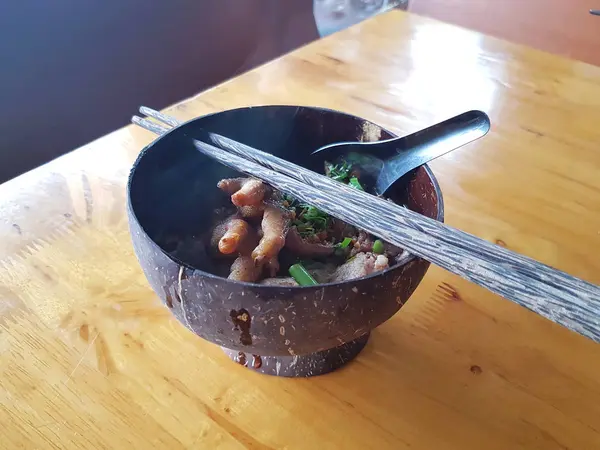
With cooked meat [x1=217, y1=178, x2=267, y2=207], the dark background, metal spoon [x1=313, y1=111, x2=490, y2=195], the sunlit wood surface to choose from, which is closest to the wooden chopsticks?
cooked meat [x1=217, y1=178, x2=267, y2=207]

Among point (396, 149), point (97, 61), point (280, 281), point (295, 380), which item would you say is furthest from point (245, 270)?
point (97, 61)

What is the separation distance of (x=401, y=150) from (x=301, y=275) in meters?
0.22

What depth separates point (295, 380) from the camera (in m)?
Answer: 0.63

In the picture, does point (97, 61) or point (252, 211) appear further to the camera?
point (97, 61)

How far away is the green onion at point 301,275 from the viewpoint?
59 cm

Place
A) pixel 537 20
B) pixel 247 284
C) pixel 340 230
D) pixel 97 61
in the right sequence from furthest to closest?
pixel 537 20
pixel 97 61
pixel 340 230
pixel 247 284

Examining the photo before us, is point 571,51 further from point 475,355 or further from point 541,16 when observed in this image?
point 475,355

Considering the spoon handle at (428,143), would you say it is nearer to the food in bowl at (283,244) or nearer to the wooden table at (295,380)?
the food in bowl at (283,244)

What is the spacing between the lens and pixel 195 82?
2029mm

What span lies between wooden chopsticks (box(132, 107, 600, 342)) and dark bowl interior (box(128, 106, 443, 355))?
4 cm

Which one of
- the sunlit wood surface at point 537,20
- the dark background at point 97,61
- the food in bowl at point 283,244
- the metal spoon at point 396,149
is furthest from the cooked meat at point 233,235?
the sunlit wood surface at point 537,20

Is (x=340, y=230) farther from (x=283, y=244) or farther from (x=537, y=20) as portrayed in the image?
(x=537, y=20)

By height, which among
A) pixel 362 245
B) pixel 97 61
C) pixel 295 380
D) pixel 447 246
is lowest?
pixel 97 61

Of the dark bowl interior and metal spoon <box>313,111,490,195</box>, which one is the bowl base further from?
metal spoon <box>313,111,490,195</box>
